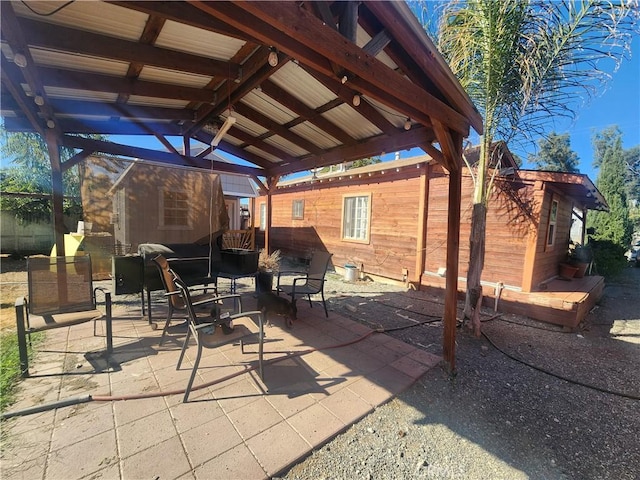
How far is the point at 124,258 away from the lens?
12.7 feet

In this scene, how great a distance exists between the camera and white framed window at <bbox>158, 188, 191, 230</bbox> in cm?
576

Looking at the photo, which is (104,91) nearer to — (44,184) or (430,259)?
(430,259)

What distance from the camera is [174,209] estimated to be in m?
5.91

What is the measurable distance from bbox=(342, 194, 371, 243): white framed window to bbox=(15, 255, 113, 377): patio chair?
20.5ft

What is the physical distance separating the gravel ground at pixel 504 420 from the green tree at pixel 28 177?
36.4 ft

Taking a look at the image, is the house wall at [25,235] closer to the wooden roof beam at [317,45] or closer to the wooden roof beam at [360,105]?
the wooden roof beam at [360,105]

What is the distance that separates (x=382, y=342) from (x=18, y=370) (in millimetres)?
3518

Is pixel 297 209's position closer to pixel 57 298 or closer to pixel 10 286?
pixel 10 286

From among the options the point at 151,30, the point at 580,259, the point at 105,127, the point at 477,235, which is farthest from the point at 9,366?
the point at 580,259

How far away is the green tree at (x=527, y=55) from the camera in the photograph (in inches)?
120

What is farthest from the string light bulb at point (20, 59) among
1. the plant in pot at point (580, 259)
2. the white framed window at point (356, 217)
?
the plant in pot at point (580, 259)

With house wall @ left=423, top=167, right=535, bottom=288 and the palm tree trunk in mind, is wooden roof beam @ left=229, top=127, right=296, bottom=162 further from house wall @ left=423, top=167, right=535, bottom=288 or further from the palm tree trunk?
house wall @ left=423, top=167, right=535, bottom=288

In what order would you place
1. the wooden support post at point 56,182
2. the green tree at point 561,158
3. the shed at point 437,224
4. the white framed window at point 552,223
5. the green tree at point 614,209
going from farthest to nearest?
the green tree at point 561,158 < the green tree at point 614,209 < the white framed window at point 552,223 < the shed at point 437,224 < the wooden support post at point 56,182

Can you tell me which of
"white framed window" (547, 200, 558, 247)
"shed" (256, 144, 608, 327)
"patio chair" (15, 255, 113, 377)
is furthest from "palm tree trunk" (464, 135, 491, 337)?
"patio chair" (15, 255, 113, 377)
